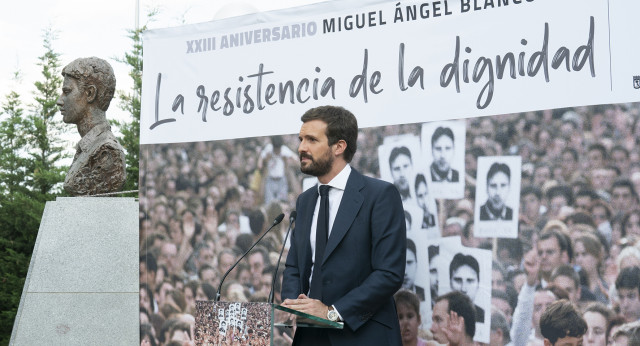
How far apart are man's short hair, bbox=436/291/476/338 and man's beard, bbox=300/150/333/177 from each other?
3.06 feet

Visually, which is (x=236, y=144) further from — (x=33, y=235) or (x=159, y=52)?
(x=33, y=235)

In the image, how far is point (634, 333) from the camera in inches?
146

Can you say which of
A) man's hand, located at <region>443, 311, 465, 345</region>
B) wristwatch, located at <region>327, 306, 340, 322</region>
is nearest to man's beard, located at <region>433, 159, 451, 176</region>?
man's hand, located at <region>443, 311, 465, 345</region>

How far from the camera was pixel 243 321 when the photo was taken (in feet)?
10.3

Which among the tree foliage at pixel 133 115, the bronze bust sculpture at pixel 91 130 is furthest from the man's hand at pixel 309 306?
the tree foliage at pixel 133 115

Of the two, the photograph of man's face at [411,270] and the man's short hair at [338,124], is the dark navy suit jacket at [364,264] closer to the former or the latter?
the man's short hair at [338,124]

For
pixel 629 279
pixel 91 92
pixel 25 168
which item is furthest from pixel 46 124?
pixel 629 279

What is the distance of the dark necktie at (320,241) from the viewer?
371 centimetres

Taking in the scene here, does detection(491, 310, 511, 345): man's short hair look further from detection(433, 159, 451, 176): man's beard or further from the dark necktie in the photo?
the dark necktie

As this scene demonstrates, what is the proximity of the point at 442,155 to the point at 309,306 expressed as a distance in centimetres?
122

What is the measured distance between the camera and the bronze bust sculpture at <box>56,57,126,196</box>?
21.2 ft

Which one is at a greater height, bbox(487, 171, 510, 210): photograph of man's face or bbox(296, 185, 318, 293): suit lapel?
bbox(487, 171, 510, 210): photograph of man's face

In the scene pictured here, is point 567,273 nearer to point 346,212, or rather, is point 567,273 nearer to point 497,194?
point 497,194

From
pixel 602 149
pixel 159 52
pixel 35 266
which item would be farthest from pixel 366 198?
pixel 35 266
